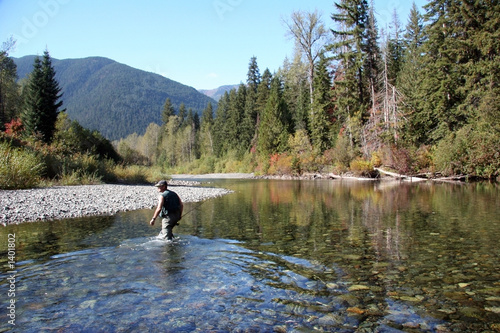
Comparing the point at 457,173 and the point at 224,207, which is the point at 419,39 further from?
the point at 224,207

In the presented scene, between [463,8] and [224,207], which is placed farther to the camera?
[463,8]

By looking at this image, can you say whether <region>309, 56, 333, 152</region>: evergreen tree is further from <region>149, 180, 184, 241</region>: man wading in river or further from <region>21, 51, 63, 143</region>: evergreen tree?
<region>149, 180, 184, 241</region>: man wading in river

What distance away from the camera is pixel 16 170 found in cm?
1487

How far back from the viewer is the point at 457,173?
26.4 m

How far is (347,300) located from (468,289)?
5.88 ft

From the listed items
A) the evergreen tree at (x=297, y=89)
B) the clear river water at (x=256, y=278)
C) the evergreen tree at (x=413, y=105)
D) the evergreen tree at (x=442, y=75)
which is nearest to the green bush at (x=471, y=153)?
the evergreen tree at (x=442, y=75)

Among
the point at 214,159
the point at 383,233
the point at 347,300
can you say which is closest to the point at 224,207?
the point at 383,233

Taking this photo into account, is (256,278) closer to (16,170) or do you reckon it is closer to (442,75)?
(16,170)

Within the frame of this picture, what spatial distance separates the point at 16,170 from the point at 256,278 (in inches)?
575

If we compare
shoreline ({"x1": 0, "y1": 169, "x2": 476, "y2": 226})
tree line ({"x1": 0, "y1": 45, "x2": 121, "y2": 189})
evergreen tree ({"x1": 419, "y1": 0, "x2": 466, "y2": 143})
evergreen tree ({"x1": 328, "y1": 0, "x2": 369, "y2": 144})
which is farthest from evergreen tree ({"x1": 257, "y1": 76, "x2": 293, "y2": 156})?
shoreline ({"x1": 0, "y1": 169, "x2": 476, "y2": 226})

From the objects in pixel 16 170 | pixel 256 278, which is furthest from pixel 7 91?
pixel 256 278

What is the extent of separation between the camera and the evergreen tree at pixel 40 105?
3656 cm

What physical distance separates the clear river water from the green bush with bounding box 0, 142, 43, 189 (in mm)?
6578

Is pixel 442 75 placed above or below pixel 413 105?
above
